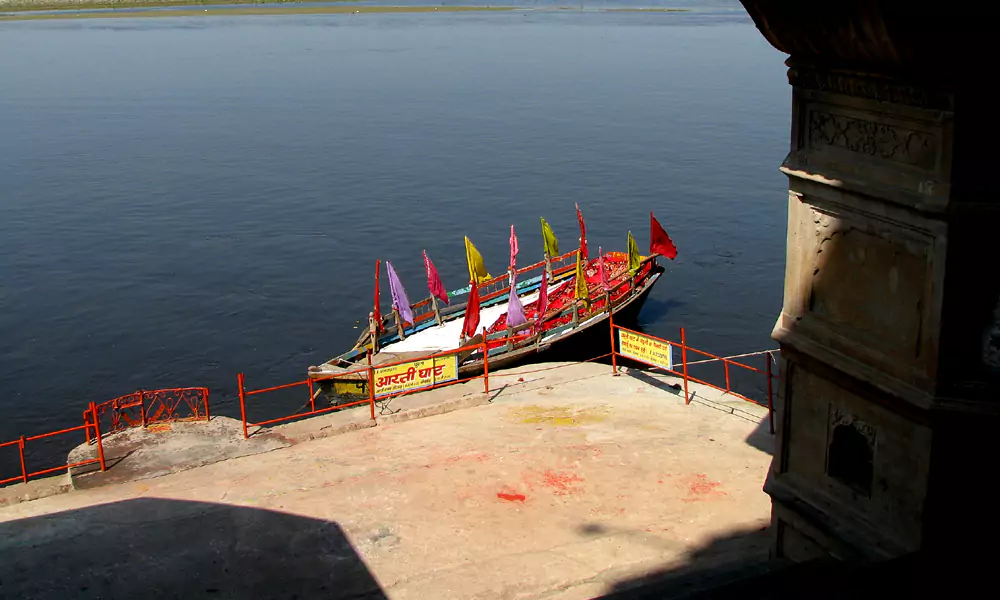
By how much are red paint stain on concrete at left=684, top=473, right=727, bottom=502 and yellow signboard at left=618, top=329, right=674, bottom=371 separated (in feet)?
13.2

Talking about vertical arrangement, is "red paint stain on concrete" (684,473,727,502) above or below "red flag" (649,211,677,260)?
below

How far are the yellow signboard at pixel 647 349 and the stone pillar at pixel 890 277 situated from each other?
9644mm

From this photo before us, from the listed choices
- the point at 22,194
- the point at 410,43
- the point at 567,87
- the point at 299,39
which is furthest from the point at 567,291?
the point at 299,39

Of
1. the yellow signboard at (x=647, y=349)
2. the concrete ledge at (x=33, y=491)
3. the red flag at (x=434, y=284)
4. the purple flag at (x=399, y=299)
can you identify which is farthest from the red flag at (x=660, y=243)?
the concrete ledge at (x=33, y=491)

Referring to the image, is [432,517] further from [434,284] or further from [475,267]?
[475,267]

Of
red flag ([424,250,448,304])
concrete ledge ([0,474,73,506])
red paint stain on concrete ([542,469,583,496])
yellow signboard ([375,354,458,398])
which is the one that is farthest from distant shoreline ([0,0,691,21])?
red paint stain on concrete ([542,469,583,496])

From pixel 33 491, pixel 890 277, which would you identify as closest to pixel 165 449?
pixel 33 491

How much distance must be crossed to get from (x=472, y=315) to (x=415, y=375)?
651cm

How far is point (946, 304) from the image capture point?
28.2 ft

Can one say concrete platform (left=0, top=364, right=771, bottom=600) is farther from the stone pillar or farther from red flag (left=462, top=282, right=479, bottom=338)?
red flag (left=462, top=282, right=479, bottom=338)

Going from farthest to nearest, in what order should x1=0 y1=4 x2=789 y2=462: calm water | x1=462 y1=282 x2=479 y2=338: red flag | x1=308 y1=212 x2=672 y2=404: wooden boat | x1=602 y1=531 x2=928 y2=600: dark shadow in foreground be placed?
x1=0 y1=4 x2=789 y2=462: calm water
x1=308 y1=212 x2=672 y2=404: wooden boat
x1=462 y1=282 x2=479 y2=338: red flag
x1=602 y1=531 x2=928 y2=600: dark shadow in foreground

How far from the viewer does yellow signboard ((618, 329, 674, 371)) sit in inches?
793

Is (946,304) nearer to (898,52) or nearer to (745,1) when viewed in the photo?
(898,52)

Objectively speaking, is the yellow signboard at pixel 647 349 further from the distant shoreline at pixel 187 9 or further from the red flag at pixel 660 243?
the distant shoreline at pixel 187 9
